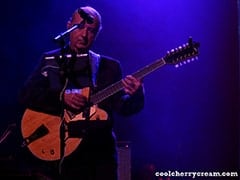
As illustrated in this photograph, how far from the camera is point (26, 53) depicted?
4926mm

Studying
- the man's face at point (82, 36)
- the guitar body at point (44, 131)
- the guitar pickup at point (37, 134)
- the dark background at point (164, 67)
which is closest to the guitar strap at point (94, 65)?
the man's face at point (82, 36)

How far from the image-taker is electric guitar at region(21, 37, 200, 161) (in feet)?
12.4

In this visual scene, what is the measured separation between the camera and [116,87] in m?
3.88

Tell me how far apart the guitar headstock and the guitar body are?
2.48ft

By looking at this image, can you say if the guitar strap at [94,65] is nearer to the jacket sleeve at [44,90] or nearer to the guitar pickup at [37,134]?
the jacket sleeve at [44,90]

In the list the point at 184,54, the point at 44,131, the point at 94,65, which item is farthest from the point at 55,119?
the point at 184,54

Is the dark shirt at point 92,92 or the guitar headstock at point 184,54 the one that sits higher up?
the guitar headstock at point 184,54

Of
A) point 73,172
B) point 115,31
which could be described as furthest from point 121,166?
point 115,31

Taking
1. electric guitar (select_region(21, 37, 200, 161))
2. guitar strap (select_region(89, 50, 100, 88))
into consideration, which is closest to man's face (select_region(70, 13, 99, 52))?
guitar strap (select_region(89, 50, 100, 88))

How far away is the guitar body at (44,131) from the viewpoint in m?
3.82

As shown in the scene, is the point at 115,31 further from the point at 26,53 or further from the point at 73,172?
the point at 73,172

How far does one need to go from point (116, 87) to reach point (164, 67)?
1207mm

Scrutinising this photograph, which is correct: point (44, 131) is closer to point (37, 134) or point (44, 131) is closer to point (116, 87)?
point (37, 134)

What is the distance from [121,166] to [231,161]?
134 cm
